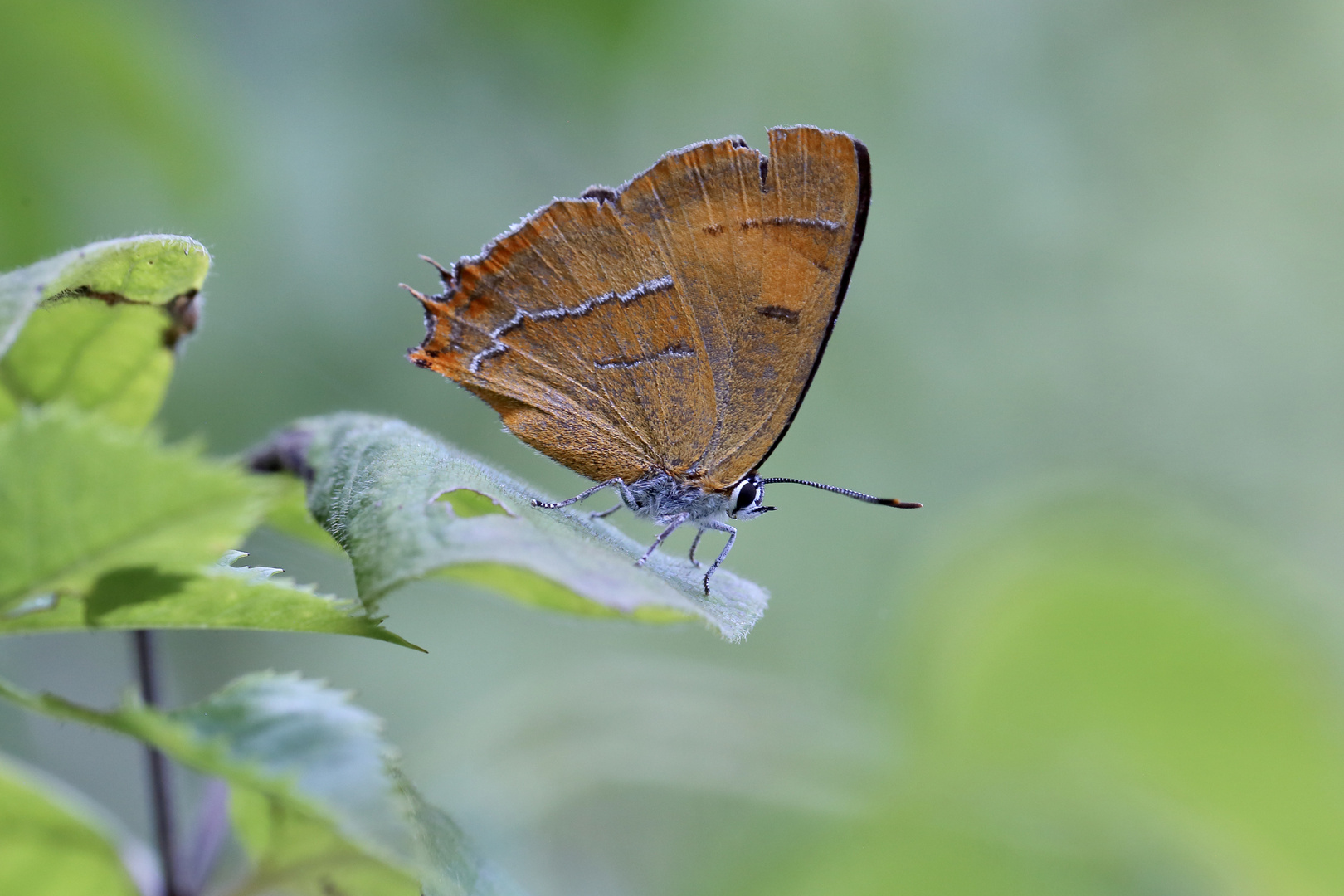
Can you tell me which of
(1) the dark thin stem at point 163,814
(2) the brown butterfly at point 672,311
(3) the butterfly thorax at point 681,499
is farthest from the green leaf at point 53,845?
(3) the butterfly thorax at point 681,499

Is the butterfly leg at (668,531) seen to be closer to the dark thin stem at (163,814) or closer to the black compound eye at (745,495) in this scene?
the black compound eye at (745,495)

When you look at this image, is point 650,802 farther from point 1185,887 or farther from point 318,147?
point 318,147

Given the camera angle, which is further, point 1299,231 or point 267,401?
point 1299,231

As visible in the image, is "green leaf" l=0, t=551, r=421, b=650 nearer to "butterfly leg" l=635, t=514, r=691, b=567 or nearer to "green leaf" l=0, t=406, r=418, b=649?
"green leaf" l=0, t=406, r=418, b=649

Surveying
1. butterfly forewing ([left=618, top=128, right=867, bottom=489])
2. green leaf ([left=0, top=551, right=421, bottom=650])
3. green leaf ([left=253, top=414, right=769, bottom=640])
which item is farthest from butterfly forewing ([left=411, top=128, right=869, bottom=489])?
green leaf ([left=0, top=551, right=421, bottom=650])

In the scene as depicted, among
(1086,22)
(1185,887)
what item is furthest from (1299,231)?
(1185,887)

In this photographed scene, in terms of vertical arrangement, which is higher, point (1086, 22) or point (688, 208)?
point (1086, 22)
